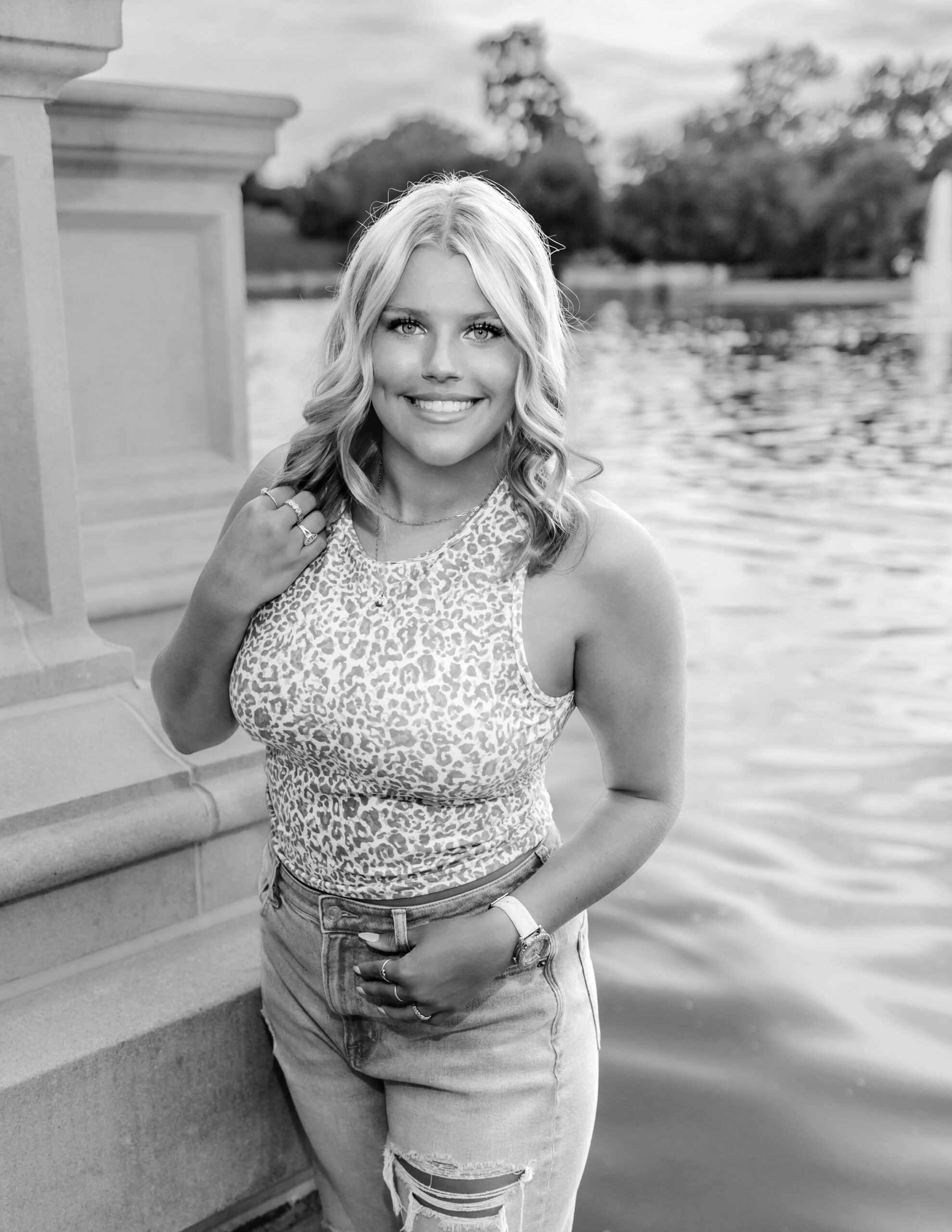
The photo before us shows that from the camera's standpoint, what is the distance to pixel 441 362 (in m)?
1.54

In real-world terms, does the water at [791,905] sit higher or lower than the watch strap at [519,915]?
lower

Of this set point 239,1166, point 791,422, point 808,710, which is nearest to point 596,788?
point 808,710

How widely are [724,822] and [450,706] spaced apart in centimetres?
296

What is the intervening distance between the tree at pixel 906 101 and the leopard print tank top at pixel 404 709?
8831 centimetres

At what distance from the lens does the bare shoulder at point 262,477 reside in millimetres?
1741

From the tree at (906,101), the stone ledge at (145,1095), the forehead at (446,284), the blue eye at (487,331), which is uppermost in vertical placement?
the tree at (906,101)

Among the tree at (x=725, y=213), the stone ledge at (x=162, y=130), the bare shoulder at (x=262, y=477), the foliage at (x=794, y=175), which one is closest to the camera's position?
the bare shoulder at (x=262, y=477)

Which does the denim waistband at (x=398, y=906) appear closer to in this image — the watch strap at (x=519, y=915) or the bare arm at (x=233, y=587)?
the watch strap at (x=519, y=915)

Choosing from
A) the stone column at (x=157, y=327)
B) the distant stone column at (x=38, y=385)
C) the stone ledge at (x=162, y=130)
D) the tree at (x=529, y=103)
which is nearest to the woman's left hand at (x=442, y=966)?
the distant stone column at (x=38, y=385)

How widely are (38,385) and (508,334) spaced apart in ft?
2.64

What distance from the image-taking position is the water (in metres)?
2.64

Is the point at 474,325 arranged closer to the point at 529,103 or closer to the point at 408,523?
the point at 408,523

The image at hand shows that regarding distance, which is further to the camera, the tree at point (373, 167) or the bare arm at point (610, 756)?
the tree at point (373, 167)

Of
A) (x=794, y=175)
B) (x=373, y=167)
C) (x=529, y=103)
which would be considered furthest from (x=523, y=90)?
(x=794, y=175)
